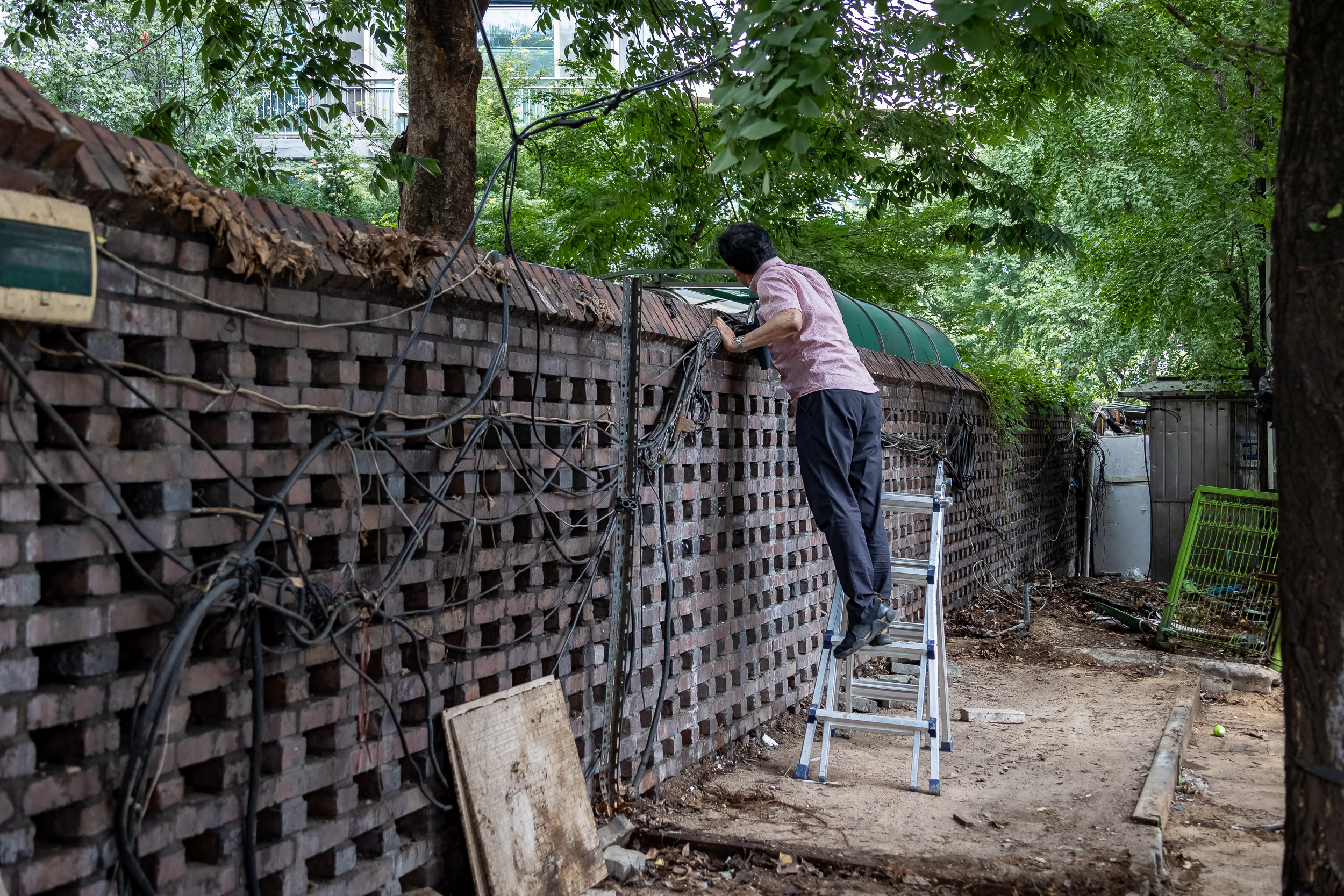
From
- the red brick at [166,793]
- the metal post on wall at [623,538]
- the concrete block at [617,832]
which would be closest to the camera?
the red brick at [166,793]

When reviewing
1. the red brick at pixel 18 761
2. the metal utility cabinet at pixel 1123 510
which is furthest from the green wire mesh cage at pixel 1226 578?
the red brick at pixel 18 761

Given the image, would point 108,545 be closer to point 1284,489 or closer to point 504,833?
point 504,833

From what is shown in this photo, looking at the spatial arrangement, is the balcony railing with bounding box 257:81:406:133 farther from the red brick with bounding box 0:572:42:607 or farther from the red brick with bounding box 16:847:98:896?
the red brick with bounding box 16:847:98:896

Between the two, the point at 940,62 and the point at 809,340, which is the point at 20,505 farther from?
the point at 809,340

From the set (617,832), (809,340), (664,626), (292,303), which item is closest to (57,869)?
(292,303)

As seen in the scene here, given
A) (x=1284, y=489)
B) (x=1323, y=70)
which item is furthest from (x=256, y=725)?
(x=1323, y=70)

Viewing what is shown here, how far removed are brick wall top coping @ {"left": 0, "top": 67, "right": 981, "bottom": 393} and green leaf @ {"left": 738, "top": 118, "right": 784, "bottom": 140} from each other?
38.2 inches

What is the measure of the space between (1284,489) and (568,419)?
225 cm

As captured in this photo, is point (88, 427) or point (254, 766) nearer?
point (88, 427)

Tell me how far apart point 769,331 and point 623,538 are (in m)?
1.27

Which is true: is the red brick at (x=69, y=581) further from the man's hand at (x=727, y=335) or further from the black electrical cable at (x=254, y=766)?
the man's hand at (x=727, y=335)

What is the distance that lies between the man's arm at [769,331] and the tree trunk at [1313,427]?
2.20 meters

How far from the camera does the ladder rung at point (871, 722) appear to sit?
4.67m

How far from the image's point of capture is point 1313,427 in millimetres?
2545
